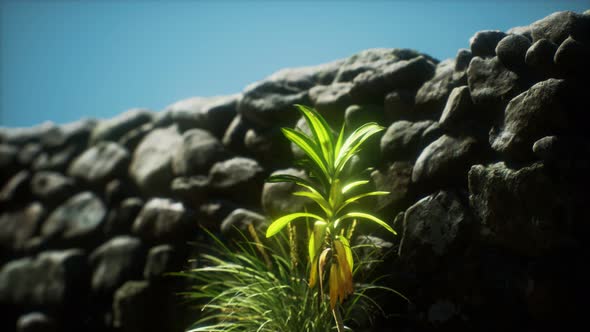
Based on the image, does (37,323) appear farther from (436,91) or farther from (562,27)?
(562,27)

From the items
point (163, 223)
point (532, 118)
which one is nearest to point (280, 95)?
point (163, 223)

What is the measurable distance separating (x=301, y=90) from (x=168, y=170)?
1032 millimetres

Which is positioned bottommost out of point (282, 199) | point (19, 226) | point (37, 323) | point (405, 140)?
point (37, 323)

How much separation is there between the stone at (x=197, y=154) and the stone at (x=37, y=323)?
130 centimetres

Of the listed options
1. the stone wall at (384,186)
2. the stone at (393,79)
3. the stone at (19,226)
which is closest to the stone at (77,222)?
the stone wall at (384,186)

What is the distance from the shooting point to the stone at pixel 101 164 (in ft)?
9.57

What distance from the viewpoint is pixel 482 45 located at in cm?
172

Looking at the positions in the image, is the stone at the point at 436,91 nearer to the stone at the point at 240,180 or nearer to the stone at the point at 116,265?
the stone at the point at 240,180

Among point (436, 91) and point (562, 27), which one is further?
point (436, 91)

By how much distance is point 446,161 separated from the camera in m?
1.59

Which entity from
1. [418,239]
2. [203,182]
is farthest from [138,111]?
[418,239]

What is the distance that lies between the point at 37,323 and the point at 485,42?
314 cm

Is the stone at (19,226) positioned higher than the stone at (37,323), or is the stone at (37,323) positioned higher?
the stone at (19,226)

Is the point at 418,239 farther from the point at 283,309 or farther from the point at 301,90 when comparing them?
the point at 301,90
